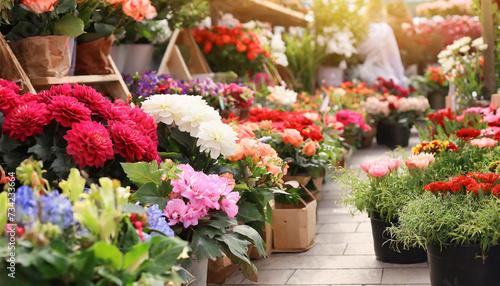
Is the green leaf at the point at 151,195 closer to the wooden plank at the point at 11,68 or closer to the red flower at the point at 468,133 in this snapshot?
the wooden plank at the point at 11,68

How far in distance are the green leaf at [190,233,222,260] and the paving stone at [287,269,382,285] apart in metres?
0.87

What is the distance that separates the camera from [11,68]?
7.63 ft

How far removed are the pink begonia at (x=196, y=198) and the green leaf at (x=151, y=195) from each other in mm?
30

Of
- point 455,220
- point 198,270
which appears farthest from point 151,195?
point 455,220

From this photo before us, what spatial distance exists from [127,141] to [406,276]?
149 centimetres

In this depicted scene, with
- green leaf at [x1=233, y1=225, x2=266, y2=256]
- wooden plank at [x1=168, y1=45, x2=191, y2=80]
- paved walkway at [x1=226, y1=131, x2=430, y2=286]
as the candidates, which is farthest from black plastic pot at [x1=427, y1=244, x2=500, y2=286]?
wooden plank at [x1=168, y1=45, x2=191, y2=80]

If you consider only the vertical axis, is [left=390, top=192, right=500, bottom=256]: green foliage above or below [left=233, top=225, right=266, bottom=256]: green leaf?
below

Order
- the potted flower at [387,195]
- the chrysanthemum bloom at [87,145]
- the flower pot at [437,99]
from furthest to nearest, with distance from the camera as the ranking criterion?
1. the flower pot at [437,99]
2. the potted flower at [387,195]
3. the chrysanthemum bloom at [87,145]

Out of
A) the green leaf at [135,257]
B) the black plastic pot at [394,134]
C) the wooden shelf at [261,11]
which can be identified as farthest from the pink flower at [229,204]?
the black plastic pot at [394,134]

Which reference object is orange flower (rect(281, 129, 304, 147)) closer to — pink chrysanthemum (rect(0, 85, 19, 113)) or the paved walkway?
the paved walkway

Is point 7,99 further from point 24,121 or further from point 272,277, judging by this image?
point 272,277

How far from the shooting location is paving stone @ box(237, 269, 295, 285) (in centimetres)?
266

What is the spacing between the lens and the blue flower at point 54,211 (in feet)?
3.72

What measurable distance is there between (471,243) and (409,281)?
1.54 feet
